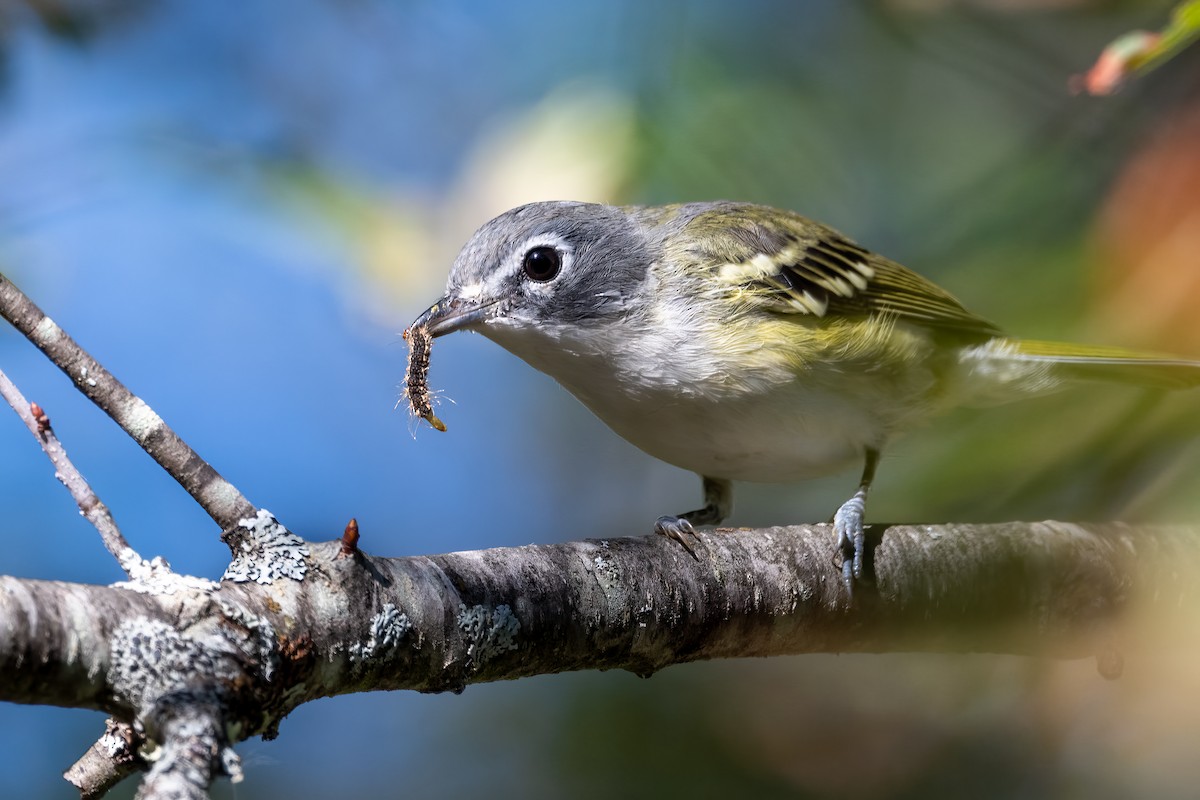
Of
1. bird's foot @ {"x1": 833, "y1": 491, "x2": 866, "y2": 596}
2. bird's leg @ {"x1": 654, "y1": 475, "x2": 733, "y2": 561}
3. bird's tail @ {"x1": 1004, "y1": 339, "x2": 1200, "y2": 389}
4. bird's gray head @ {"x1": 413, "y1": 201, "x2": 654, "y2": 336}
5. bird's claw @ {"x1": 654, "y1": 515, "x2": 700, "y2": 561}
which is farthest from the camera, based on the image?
bird's leg @ {"x1": 654, "y1": 475, "x2": 733, "y2": 561}

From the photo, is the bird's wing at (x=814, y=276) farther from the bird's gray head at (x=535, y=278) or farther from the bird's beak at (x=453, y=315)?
the bird's beak at (x=453, y=315)

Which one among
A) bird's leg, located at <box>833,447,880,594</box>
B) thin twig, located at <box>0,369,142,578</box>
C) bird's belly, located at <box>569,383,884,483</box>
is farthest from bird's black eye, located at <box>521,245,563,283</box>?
thin twig, located at <box>0,369,142,578</box>

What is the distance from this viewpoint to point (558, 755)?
389 centimetres

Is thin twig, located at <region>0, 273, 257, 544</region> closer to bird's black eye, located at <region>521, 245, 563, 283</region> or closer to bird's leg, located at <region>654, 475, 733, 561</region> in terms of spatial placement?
bird's black eye, located at <region>521, 245, 563, 283</region>

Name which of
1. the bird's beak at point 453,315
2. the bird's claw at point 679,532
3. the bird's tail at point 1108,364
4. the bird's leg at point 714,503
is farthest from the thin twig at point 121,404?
the bird's tail at point 1108,364

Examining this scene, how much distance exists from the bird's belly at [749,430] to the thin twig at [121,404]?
166cm

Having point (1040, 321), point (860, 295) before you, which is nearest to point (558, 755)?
point (860, 295)

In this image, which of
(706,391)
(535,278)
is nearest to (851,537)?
(706,391)

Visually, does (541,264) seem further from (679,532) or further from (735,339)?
(679,532)

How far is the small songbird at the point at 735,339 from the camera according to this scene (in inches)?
124

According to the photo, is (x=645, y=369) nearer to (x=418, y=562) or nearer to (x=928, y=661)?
(x=418, y=562)

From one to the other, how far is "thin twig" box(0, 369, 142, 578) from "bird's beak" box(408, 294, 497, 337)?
1.57 meters

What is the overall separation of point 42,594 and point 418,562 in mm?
724

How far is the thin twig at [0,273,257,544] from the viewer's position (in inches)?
63.3
